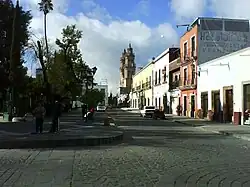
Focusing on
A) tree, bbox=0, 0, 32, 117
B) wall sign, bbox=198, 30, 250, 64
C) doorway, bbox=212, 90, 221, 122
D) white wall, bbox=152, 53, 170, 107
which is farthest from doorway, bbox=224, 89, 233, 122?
white wall, bbox=152, 53, 170, 107

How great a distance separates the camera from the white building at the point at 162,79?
68375mm

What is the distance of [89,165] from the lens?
1239 cm

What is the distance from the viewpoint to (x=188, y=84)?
2109 inches

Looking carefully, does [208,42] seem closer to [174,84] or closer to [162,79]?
[174,84]

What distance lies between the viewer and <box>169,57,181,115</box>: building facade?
2405 inches

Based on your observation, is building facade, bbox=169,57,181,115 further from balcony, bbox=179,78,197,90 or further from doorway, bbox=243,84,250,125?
doorway, bbox=243,84,250,125

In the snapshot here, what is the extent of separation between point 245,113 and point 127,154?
2130cm

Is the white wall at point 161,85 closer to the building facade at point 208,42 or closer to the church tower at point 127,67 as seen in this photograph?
the building facade at point 208,42

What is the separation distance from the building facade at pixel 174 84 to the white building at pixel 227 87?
40.3ft

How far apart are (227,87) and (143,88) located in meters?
60.0

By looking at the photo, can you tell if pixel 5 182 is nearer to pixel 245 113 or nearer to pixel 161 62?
pixel 245 113

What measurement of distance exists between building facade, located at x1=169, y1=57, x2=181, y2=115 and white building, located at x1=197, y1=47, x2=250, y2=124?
40.3 ft

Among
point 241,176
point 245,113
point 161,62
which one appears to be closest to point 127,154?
point 241,176

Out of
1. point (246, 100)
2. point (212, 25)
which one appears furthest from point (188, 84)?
point (246, 100)
